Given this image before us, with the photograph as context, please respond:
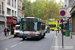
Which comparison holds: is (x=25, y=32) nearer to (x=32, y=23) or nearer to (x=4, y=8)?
(x=32, y=23)

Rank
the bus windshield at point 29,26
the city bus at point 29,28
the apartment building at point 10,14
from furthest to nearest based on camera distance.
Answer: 1. the apartment building at point 10,14
2. the bus windshield at point 29,26
3. the city bus at point 29,28

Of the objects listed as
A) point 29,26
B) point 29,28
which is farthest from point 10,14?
point 29,28

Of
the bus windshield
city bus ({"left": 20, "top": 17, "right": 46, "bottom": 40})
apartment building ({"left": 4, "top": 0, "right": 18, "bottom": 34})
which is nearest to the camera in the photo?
city bus ({"left": 20, "top": 17, "right": 46, "bottom": 40})

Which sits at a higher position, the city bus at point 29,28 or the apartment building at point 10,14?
the apartment building at point 10,14

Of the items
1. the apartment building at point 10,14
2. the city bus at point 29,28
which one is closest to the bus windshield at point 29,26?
the city bus at point 29,28

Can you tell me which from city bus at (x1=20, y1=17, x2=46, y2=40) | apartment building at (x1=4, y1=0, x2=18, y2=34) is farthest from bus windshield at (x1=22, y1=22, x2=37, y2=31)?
apartment building at (x1=4, y1=0, x2=18, y2=34)

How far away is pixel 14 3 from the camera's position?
43.1 meters

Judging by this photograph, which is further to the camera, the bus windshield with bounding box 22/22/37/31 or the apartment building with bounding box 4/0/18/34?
the apartment building with bounding box 4/0/18/34

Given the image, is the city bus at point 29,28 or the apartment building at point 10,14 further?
the apartment building at point 10,14

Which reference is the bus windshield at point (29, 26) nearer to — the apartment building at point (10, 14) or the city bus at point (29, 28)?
the city bus at point (29, 28)

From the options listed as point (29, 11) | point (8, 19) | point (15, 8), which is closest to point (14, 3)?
point (15, 8)

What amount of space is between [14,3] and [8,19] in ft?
28.8

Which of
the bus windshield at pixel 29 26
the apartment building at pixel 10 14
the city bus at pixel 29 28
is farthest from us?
the apartment building at pixel 10 14

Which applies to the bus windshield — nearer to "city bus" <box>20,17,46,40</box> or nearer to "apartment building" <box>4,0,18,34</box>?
"city bus" <box>20,17,46,40</box>
